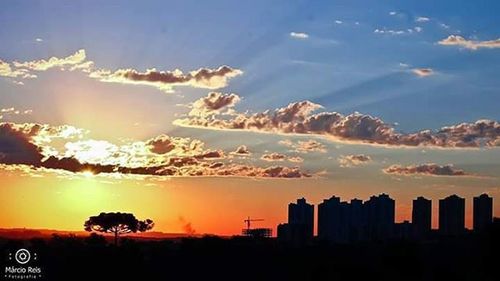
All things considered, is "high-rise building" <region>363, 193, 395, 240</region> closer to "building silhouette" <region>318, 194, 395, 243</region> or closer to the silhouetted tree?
"building silhouette" <region>318, 194, 395, 243</region>

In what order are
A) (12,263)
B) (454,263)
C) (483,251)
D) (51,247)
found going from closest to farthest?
(12,263), (483,251), (454,263), (51,247)

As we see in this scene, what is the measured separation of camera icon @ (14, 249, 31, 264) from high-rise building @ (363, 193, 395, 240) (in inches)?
1828

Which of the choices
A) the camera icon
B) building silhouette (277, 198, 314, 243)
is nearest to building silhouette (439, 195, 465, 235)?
building silhouette (277, 198, 314, 243)

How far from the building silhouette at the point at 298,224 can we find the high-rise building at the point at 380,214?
22.0ft

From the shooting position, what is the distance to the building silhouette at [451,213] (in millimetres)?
87375

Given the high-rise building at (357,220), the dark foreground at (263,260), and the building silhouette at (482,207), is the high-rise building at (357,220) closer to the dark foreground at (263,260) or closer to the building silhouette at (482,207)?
the building silhouette at (482,207)

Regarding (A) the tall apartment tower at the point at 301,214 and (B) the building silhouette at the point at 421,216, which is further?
(A) the tall apartment tower at the point at 301,214

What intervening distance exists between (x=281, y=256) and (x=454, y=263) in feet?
52.5

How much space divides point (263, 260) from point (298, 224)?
3375 cm

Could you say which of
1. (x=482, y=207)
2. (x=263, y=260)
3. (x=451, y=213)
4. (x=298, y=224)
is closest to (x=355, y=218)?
(x=298, y=224)

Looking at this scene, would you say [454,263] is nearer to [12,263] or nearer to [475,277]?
[475,277]

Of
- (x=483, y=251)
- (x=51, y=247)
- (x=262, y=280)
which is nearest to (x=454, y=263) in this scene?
(x=483, y=251)

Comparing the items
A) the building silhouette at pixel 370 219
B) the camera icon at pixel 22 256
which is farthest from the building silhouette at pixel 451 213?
the camera icon at pixel 22 256

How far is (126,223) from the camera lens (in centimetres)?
9112
